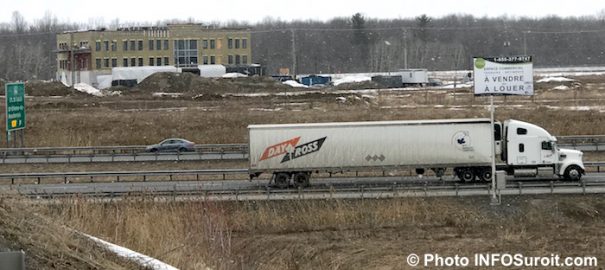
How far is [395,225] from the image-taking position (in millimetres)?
27156

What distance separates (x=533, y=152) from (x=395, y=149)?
17.5 ft

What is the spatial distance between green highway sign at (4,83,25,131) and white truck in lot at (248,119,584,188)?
1798 cm

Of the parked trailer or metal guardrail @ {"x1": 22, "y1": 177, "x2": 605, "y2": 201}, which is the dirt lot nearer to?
metal guardrail @ {"x1": 22, "y1": 177, "x2": 605, "y2": 201}

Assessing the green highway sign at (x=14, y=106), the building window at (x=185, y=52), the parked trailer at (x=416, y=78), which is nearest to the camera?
the green highway sign at (x=14, y=106)

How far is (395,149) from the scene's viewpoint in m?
32.7

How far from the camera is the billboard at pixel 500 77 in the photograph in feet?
98.9

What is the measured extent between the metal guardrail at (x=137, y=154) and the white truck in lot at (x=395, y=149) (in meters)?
9.09

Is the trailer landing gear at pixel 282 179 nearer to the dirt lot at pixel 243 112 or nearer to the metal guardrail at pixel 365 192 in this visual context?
the metal guardrail at pixel 365 192

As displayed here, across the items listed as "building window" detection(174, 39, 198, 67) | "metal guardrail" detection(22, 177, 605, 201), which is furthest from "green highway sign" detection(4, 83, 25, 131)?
"building window" detection(174, 39, 198, 67)

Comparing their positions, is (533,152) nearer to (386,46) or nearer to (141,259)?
(141,259)

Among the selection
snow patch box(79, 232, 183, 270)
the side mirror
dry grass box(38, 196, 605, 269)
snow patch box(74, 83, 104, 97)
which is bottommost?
dry grass box(38, 196, 605, 269)

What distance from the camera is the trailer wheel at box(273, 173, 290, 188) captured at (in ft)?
108

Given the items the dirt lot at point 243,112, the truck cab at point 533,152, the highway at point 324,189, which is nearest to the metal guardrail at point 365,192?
the highway at point 324,189

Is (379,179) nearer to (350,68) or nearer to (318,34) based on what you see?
(350,68)
